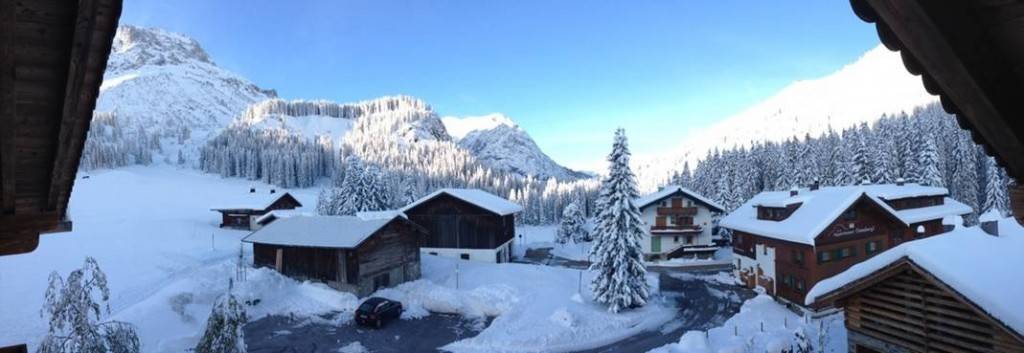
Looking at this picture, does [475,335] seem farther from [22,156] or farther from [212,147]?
[212,147]

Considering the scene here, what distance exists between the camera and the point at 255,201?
65875mm

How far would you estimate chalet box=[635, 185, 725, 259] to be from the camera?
170 ft

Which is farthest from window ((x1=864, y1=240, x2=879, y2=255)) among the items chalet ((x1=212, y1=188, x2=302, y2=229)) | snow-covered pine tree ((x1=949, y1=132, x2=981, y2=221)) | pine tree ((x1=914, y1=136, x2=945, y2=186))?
chalet ((x1=212, y1=188, x2=302, y2=229))

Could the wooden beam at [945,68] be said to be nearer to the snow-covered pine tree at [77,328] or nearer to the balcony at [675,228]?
the snow-covered pine tree at [77,328]

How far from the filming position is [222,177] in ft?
471

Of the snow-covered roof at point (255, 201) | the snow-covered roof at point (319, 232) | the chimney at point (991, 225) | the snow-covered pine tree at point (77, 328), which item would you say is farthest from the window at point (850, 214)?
the snow-covered roof at point (255, 201)

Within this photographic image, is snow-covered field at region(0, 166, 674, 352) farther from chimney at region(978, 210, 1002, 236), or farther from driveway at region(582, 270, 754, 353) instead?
chimney at region(978, 210, 1002, 236)

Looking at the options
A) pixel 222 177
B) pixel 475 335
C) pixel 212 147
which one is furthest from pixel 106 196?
pixel 475 335

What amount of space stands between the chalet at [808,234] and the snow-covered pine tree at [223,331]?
31.6 meters

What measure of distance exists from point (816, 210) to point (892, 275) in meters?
22.2

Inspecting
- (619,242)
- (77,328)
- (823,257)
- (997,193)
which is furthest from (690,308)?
(997,193)

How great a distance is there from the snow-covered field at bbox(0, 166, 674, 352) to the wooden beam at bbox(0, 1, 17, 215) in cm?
2215

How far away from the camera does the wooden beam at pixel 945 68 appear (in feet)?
7.10

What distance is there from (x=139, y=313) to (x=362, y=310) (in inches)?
444
